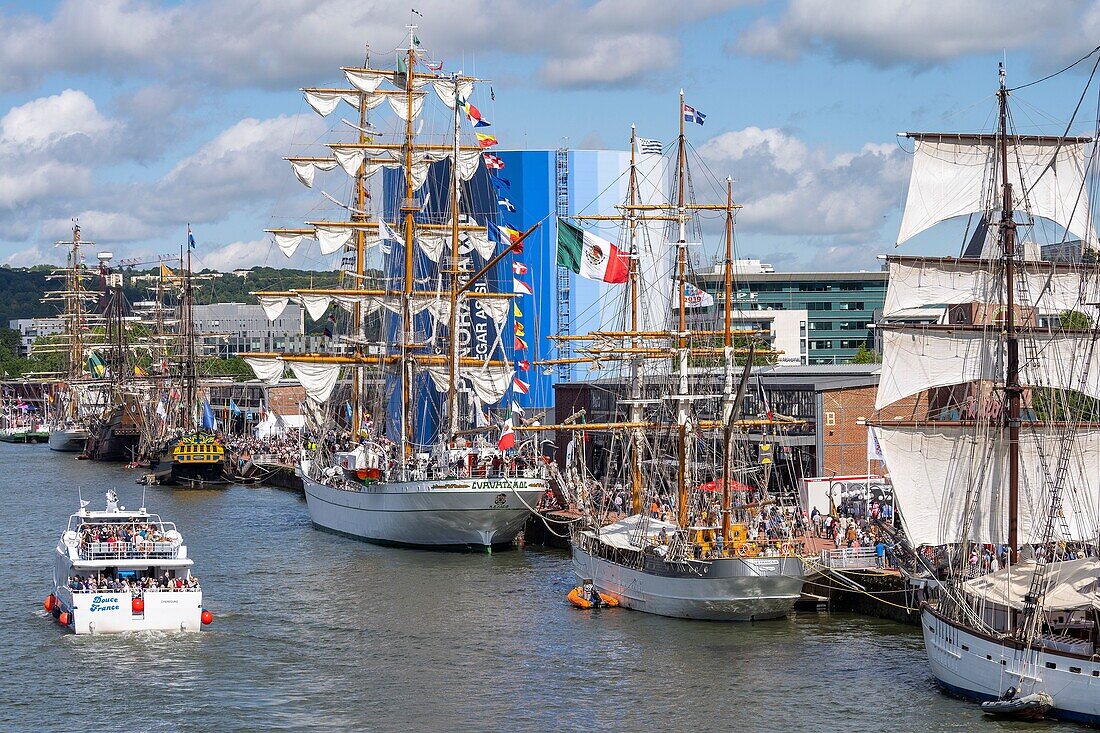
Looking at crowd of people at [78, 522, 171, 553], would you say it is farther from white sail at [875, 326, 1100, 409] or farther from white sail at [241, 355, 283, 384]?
white sail at [241, 355, 283, 384]

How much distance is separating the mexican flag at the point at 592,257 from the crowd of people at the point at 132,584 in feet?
69.3

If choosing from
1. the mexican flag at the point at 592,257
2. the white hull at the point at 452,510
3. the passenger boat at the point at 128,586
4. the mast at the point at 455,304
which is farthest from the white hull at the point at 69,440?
the passenger boat at the point at 128,586

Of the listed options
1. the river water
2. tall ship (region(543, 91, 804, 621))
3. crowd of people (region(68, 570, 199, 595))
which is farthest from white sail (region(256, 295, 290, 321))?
crowd of people (region(68, 570, 199, 595))

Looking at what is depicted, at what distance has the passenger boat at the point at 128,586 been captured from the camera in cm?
5078

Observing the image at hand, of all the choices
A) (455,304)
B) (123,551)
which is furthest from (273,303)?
(123,551)

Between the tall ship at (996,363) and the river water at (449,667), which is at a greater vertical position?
the tall ship at (996,363)

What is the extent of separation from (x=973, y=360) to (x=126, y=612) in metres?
27.6

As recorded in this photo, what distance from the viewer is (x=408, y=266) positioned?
88062mm

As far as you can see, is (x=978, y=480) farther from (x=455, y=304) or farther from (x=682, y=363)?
(x=455, y=304)

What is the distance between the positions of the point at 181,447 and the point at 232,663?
7290 centimetres

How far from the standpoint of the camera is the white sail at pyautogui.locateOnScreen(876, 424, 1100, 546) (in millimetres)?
47969

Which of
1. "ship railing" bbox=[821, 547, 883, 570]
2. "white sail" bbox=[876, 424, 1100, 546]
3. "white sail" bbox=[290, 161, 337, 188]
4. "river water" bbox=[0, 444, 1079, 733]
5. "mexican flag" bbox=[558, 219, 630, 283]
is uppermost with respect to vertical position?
"white sail" bbox=[290, 161, 337, 188]

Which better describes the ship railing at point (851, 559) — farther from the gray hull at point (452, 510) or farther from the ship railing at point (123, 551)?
the gray hull at point (452, 510)

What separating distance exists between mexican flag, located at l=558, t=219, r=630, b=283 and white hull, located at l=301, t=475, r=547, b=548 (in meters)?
12.6
